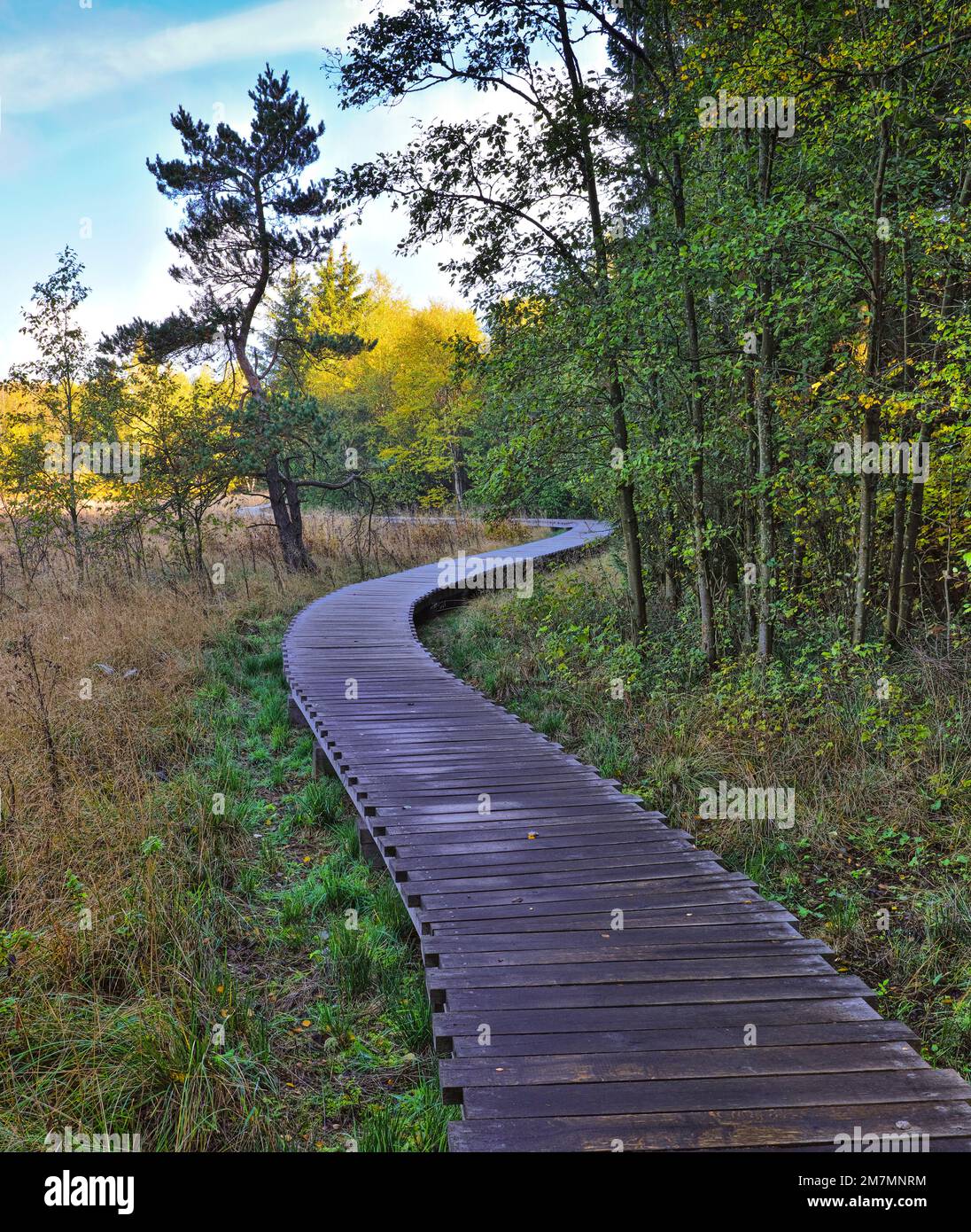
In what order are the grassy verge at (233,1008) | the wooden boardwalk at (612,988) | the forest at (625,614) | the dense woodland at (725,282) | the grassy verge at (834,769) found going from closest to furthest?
1. the wooden boardwalk at (612,988)
2. the grassy verge at (233,1008)
3. the forest at (625,614)
4. the grassy verge at (834,769)
5. the dense woodland at (725,282)

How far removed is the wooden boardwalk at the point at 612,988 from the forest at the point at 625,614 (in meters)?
0.46

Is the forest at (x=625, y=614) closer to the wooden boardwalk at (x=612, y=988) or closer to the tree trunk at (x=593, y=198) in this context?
the tree trunk at (x=593, y=198)

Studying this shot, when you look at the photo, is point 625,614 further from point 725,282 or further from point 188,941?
point 188,941

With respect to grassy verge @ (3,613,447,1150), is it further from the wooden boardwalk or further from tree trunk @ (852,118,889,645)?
tree trunk @ (852,118,889,645)

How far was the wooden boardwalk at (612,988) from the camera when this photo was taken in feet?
7.97

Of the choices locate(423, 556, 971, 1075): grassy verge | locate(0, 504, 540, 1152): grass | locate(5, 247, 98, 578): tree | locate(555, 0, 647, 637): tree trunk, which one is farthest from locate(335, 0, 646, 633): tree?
locate(5, 247, 98, 578): tree

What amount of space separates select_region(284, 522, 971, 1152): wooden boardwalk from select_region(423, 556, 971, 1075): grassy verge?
854 mm

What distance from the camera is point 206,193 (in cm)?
1362

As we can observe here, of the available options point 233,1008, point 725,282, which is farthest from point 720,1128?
point 725,282

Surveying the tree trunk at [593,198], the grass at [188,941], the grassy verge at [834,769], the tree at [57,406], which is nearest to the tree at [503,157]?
the tree trunk at [593,198]

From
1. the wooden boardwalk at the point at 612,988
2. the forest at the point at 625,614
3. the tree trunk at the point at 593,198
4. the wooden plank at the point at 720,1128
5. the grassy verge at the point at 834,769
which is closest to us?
the wooden plank at the point at 720,1128

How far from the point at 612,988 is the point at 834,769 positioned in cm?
340

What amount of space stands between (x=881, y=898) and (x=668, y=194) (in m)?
6.64

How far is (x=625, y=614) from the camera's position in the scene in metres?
9.85
